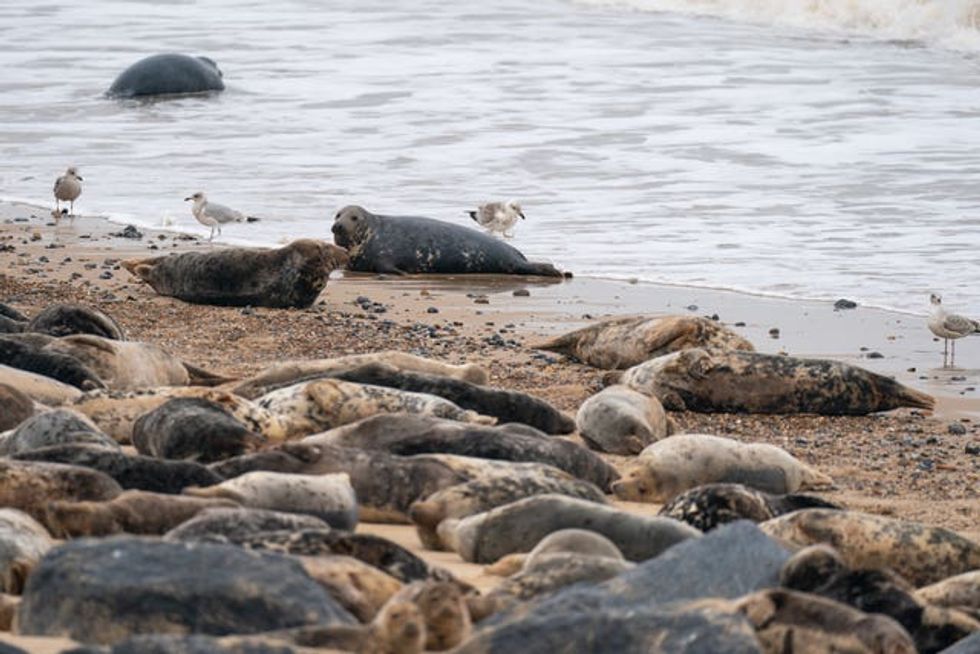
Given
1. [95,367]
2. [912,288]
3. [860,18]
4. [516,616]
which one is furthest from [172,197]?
[860,18]

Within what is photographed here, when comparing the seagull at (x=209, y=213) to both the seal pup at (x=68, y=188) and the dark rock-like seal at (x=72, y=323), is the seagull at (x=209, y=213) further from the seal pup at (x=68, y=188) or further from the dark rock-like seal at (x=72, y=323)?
the dark rock-like seal at (x=72, y=323)

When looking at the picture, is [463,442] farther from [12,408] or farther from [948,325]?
[948,325]

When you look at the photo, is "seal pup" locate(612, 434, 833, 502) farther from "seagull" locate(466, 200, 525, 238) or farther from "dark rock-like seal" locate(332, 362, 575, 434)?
"seagull" locate(466, 200, 525, 238)

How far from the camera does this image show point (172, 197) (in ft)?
43.7

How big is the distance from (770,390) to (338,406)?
75.9 inches

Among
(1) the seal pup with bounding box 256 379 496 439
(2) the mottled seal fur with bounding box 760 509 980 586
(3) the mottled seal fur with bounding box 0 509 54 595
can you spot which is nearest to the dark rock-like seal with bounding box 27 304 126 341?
(1) the seal pup with bounding box 256 379 496 439

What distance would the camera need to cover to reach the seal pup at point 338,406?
Result: 20.3 feet

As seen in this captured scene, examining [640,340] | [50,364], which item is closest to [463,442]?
[50,364]

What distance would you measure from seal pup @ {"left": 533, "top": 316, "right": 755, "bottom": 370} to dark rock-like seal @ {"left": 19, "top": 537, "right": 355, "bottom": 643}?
4656 millimetres

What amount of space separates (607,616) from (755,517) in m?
1.96

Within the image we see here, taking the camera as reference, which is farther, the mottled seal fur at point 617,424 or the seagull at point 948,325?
the seagull at point 948,325

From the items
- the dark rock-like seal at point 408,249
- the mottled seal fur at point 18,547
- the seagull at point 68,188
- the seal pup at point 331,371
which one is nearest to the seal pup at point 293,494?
the mottled seal fur at point 18,547

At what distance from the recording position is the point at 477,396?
655cm

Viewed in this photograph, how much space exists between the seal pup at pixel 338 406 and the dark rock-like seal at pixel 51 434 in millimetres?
812
